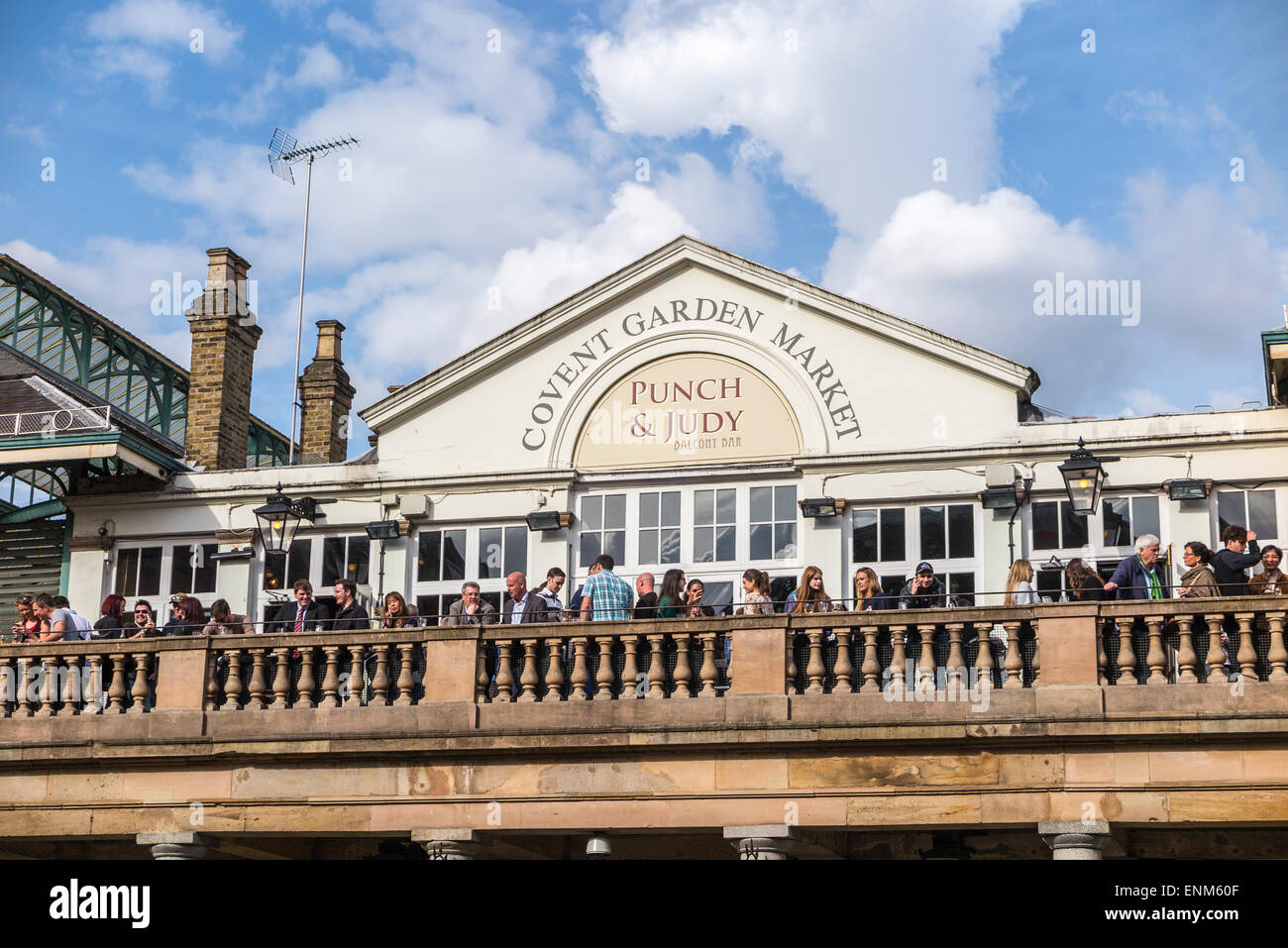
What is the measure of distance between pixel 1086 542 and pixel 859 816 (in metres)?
6.44

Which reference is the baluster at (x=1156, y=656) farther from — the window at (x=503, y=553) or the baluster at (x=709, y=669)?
the window at (x=503, y=553)

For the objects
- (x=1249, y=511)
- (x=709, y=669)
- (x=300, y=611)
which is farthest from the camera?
(x=1249, y=511)

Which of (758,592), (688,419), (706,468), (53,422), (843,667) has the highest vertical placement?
(53,422)

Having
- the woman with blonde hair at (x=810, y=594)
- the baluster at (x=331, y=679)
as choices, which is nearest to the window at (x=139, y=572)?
the baluster at (x=331, y=679)

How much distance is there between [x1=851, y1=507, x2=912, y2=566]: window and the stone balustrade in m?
5.13

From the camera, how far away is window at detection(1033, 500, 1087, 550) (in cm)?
2084

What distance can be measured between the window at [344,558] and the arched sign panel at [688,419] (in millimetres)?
2959

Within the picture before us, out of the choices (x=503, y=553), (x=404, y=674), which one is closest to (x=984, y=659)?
(x=404, y=674)

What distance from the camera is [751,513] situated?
21688mm

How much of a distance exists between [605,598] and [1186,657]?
17.0 feet

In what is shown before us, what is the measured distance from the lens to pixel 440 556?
22.5 m

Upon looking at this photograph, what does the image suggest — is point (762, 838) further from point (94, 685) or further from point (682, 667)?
point (94, 685)

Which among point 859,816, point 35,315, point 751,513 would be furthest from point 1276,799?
point 35,315

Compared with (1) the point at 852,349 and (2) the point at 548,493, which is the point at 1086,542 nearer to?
(1) the point at 852,349
